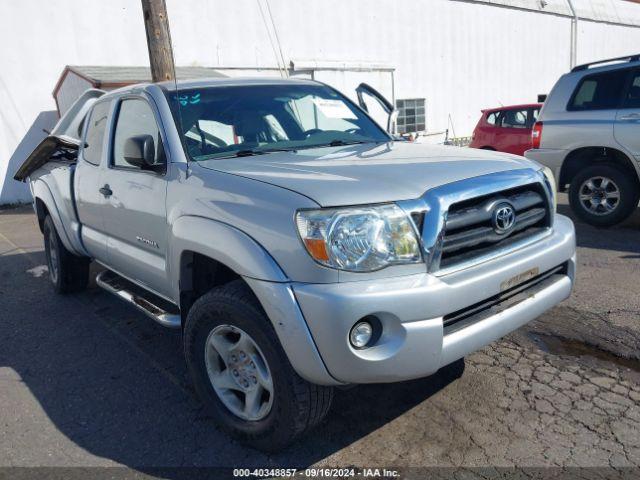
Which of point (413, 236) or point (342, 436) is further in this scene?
point (342, 436)

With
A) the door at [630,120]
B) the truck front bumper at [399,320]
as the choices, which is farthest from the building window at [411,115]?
the truck front bumper at [399,320]

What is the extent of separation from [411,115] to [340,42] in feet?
12.3

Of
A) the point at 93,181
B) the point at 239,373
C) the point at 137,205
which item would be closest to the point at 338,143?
the point at 137,205

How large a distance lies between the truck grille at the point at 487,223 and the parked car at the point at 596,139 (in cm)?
411

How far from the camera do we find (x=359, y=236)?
2373 millimetres

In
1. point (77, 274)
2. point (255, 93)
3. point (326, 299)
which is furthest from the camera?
point (77, 274)

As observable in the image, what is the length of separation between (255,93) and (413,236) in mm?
1931

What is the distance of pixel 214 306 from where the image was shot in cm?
276

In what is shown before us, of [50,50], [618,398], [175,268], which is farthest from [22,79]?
[618,398]

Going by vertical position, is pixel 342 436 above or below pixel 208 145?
below

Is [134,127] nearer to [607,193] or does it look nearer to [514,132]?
[607,193]

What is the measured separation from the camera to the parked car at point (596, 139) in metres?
6.38

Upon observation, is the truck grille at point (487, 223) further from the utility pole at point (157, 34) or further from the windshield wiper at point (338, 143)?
the utility pole at point (157, 34)

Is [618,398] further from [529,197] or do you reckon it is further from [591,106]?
[591,106]
